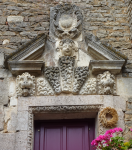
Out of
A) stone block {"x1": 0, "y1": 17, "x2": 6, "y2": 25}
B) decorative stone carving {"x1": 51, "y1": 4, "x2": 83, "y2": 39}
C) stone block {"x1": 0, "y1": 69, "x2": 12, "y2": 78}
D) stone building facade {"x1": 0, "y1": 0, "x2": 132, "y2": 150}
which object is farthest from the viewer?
stone block {"x1": 0, "y1": 17, "x2": 6, "y2": 25}

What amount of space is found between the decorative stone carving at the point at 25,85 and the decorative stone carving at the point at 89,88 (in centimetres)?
80

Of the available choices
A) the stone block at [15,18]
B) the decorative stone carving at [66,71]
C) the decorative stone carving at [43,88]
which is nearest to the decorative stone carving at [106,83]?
the decorative stone carving at [66,71]

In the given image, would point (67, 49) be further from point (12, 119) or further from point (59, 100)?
point (12, 119)

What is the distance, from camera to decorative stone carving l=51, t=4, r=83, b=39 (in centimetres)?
533

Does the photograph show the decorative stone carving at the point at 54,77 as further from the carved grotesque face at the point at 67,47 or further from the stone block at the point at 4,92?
the stone block at the point at 4,92

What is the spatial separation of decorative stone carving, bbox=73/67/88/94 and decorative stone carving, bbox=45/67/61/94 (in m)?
0.27

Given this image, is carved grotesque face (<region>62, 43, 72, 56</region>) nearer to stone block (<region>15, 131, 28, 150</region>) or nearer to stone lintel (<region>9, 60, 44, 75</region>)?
stone lintel (<region>9, 60, 44, 75</region>)

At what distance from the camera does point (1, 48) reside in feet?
17.3

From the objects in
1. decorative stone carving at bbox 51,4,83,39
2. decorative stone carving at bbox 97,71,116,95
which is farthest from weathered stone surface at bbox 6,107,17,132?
decorative stone carving at bbox 51,4,83,39

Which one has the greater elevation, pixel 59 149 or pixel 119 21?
pixel 119 21

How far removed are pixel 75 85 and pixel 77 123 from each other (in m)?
0.67

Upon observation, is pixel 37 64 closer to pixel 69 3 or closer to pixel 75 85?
pixel 75 85

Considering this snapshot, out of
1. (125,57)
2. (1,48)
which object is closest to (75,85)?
(125,57)

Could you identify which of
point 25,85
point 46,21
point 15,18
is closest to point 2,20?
point 15,18
